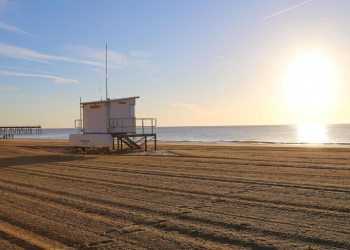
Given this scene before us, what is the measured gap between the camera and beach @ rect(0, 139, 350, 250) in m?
5.37

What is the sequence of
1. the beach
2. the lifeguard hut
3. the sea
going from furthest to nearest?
the sea → the lifeguard hut → the beach

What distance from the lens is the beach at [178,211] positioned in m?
5.37

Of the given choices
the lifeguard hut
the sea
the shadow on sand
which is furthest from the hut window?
the sea

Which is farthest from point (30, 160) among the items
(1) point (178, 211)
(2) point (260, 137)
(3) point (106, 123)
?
(2) point (260, 137)

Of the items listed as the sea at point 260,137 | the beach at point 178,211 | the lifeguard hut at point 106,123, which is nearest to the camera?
the beach at point 178,211

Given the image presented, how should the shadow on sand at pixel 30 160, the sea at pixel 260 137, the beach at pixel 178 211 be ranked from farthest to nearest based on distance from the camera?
the sea at pixel 260 137
the shadow on sand at pixel 30 160
the beach at pixel 178 211

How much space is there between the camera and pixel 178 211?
7.11 metres

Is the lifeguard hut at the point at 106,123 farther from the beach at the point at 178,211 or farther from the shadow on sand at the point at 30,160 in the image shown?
the beach at the point at 178,211

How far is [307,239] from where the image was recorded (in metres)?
5.32

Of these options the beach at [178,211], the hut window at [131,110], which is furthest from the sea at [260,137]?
the beach at [178,211]

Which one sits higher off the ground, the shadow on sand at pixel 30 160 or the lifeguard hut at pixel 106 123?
the lifeguard hut at pixel 106 123

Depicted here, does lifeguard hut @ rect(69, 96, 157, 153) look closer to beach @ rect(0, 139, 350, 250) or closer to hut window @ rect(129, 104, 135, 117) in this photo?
hut window @ rect(129, 104, 135, 117)

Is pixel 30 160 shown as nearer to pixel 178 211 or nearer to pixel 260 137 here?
pixel 178 211

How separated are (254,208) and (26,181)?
8022 mm
